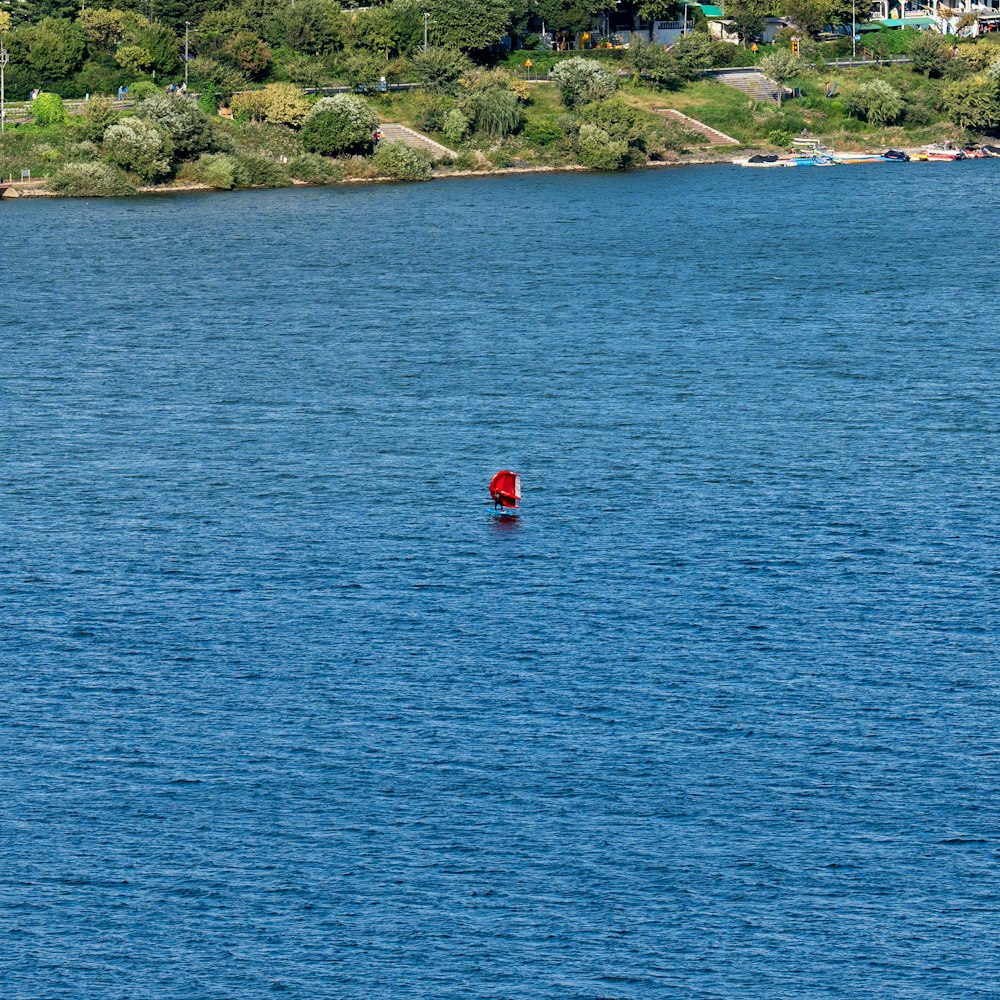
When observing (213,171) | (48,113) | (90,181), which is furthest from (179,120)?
(48,113)

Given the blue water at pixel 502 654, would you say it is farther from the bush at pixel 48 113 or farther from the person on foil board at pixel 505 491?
the bush at pixel 48 113

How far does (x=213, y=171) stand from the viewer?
194 meters

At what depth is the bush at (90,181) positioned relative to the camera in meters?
190

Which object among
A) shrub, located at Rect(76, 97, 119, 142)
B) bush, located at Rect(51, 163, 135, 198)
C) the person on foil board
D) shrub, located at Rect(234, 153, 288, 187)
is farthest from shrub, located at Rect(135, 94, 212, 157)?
the person on foil board

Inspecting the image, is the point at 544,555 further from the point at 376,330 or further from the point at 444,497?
the point at 376,330

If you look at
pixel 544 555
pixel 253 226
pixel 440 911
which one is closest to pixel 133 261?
pixel 253 226

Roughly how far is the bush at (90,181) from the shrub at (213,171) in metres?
7.29

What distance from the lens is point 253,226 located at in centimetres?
17162

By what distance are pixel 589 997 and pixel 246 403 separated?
2465 inches

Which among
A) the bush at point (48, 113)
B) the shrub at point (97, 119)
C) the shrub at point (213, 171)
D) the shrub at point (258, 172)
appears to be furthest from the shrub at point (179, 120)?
the bush at point (48, 113)

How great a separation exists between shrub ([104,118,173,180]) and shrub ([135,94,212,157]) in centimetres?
106

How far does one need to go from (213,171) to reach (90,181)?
12974 millimetres

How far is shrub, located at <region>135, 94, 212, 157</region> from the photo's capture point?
191 meters

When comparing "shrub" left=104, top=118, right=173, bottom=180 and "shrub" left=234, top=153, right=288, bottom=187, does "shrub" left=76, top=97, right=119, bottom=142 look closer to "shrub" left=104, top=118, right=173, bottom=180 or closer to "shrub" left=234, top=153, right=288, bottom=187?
"shrub" left=104, top=118, right=173, bottom=180
